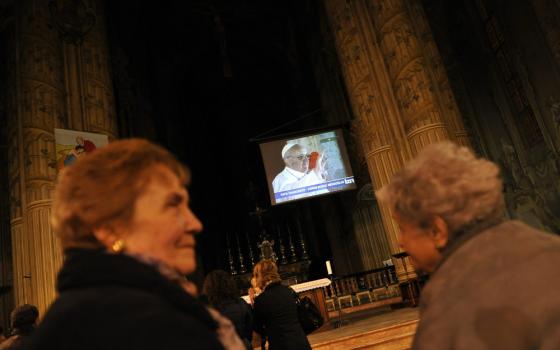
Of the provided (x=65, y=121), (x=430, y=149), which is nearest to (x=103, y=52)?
(x=65, y=121)

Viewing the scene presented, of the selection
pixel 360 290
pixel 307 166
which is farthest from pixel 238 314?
pixel 360 290

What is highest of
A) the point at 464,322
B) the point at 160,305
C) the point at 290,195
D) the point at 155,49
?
the point at 155,49

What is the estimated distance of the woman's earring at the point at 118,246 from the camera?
0.95 m

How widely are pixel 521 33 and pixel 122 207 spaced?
1029 cm

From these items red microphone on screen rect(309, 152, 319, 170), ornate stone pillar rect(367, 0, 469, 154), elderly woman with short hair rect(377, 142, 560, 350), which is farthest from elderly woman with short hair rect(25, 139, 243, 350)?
red microphone on screen rect(309, 152, 319, 170)

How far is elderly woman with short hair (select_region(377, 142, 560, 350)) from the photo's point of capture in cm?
97

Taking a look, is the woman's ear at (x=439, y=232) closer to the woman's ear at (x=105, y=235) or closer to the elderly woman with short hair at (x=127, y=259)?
the elderly woman with short hair at (x=127, y=259)

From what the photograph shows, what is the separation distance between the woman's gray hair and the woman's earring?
825 mm

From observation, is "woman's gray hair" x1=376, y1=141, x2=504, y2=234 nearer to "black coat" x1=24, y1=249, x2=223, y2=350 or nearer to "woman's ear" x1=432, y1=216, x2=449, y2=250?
"woman's ear" x1=432, y1=216, x2=449, y2=250

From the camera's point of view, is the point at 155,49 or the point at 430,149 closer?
the point at 430,149

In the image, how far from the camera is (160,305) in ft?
2.56

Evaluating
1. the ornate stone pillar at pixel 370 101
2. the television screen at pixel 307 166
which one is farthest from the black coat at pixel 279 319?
the television screen at pixel 307 166

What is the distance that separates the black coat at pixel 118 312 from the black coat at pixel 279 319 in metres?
2.59

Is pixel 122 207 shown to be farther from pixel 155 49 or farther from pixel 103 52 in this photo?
pixel 155 49
